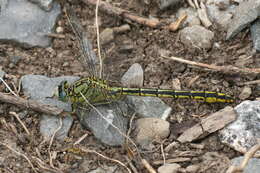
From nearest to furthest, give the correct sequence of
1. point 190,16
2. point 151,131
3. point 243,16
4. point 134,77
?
1. point 151,131
2. point 243,16
3. point 134,77
4. point 190,16

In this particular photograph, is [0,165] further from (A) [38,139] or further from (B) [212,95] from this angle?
(B) [212,95]

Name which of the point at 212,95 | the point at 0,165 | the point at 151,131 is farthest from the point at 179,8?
the point at 0,165

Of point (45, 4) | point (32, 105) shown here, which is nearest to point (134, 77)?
point (32, 105)

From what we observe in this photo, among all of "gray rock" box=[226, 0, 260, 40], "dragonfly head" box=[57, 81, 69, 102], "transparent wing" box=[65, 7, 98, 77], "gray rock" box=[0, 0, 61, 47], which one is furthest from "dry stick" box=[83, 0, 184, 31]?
"dragonfly head" box=[57, 81, 69, 102]

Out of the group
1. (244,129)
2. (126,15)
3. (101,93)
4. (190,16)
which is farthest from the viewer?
(126,15)

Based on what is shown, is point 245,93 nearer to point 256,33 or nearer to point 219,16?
point 256,33

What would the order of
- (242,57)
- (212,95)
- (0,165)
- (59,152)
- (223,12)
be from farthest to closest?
(223,12) → (242,57) → (212,95) → (59,152) → (0,165)
